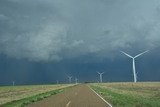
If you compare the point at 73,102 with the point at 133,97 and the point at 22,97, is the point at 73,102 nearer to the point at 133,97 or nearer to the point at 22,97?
the point at 133,97

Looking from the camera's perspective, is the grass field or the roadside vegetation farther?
the roadside vegetation

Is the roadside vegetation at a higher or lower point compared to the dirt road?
lower

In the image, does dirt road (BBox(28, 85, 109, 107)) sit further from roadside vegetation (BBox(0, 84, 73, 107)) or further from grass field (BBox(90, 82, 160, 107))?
roadside vegetation (BBox(0, 84, 73, 107))

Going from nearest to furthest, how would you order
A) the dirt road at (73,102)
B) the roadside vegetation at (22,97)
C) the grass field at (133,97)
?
the grass field at (133,97)
the dirt road at (73,102)
the roadside vegetation at (22,97)

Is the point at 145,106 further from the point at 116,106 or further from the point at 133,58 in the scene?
the point at 133,58

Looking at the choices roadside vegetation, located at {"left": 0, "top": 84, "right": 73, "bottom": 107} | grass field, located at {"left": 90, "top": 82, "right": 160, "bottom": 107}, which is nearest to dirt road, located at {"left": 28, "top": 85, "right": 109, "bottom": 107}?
grass field, located at {"left": 90, "top": 82, "right": 160, "bottom": 107}

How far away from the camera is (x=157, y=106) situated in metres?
22.6

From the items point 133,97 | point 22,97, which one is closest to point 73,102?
point 133,97

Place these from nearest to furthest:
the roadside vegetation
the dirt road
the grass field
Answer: the grass field
the dirt road
the roadside vegetation

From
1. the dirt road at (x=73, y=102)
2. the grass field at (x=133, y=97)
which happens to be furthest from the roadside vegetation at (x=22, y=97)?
the grass field at (x=133, y=97)

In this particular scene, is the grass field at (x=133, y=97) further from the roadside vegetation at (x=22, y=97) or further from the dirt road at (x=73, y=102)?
the roadside vegetation at (x=22, y=97)

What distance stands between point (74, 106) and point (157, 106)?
6853 millimetres

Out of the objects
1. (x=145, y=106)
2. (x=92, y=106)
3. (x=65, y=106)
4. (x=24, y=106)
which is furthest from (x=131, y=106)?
(x=24, y=106)

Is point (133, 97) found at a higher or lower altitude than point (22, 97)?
higher
